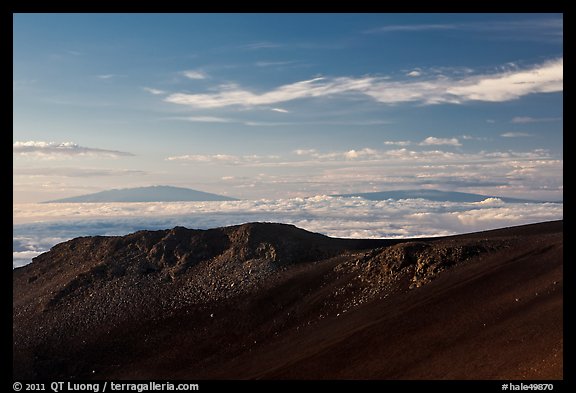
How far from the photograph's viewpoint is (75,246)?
210 ft

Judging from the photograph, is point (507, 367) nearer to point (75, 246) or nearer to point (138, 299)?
point (138, 299)

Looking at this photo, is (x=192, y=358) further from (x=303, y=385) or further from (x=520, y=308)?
(x=520, y=308)

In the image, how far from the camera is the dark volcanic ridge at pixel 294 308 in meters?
28.2

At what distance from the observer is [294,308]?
40.0 m

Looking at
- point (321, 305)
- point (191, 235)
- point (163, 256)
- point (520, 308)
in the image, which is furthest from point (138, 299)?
point (520, 308)

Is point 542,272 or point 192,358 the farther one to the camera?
point 192,358

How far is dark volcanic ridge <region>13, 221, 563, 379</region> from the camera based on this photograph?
92.5ft
